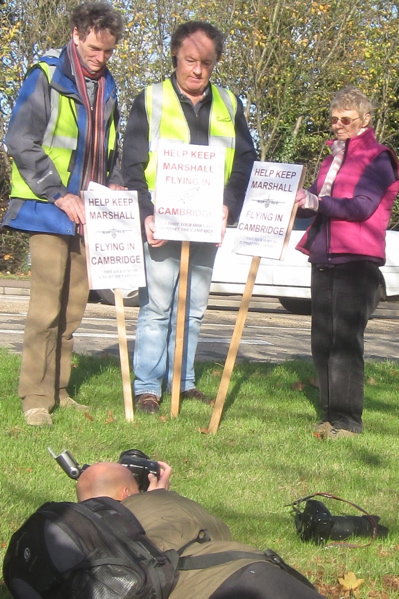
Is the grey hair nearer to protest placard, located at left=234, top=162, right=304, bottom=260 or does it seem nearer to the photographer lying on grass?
protest placard, located at left=234, top=162, right=304, bottom=260

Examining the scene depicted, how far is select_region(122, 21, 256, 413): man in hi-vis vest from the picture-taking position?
239 inches

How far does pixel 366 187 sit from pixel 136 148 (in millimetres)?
1515

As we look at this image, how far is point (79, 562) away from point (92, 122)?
144 inches

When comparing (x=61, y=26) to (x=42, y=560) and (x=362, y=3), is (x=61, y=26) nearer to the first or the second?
(x=362, y=3)

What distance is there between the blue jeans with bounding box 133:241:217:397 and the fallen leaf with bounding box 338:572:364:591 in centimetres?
289

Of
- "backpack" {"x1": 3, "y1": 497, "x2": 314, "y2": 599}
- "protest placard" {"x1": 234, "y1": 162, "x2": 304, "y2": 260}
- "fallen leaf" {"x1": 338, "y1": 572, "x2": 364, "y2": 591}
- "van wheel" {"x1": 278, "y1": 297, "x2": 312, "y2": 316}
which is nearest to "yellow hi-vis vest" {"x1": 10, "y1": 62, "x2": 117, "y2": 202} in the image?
"protest placard" {"x1": 234, "y1": 162, "x2": 304, "y2": 260}

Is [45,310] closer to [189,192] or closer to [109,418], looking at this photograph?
[109,418]

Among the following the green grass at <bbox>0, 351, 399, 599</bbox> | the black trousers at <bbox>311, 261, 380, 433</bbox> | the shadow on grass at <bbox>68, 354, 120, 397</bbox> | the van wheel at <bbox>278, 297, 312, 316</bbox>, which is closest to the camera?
the green grass at <bbox>0, 351, 399, 599</bbox>

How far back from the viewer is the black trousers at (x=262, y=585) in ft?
8.81

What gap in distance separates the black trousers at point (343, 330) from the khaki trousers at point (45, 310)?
158cm

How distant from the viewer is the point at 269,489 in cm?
469

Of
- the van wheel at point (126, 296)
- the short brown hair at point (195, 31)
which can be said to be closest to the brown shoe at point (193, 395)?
the short brown hair at point (195, 31)

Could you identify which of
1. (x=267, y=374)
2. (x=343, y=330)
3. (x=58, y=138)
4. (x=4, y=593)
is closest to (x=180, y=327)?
(x=343, y=330)

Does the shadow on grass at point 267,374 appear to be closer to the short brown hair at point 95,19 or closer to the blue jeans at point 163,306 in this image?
the blue jeans at point 163,306
